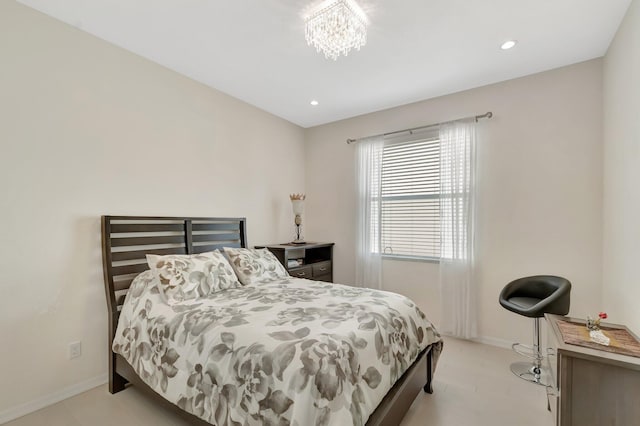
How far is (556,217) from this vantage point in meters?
2.66

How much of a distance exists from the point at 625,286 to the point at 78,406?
389cm

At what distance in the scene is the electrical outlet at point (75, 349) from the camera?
2.10 meters

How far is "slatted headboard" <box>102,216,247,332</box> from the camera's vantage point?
2.19m

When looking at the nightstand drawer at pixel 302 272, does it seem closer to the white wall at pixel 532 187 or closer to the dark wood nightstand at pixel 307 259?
the dark wood nightstand at pixel 307 259

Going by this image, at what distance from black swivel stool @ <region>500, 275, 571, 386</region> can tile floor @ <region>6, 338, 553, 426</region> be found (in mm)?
179

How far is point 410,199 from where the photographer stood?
11.5 ft

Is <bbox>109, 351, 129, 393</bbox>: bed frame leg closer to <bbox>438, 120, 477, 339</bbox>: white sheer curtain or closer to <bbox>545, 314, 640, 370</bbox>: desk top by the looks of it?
<bbox>545, 314, 640, 370</bbox>: desk top

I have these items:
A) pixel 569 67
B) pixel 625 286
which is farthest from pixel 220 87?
pixel 625 286

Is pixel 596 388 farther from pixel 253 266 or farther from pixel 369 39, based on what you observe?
pixel 369 39

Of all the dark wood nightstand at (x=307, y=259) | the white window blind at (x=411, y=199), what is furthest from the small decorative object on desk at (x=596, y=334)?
the dark wood nightstand at (x=307, y=259)

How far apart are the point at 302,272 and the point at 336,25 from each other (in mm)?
2622

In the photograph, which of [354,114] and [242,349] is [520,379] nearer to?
[242,349]

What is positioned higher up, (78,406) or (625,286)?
(625,286)

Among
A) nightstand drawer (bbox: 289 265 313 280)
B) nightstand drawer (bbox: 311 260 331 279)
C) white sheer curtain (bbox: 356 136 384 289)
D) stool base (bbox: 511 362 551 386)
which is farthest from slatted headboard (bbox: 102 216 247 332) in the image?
stool base (bbox: 511 362 551 386)
